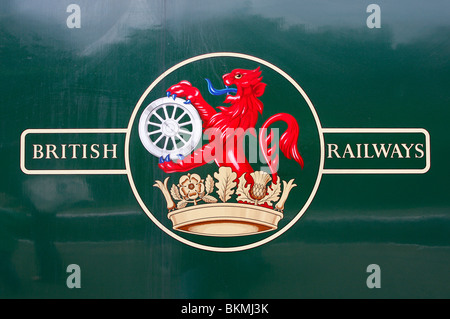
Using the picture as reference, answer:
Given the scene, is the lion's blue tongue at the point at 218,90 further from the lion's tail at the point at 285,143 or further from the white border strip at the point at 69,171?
the white border strip at the point at 69,171

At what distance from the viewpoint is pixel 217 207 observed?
2.13 metres

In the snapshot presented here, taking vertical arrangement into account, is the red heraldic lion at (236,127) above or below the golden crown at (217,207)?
above

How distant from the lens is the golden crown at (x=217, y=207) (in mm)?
2125

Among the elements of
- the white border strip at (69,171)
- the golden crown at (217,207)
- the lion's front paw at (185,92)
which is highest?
the lion's front paw at (185,92)

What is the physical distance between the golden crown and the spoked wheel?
148 millimetres

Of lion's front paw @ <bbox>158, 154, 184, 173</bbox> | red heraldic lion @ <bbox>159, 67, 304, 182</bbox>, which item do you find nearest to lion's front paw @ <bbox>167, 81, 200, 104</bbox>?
red heraldic lion @ <bbox>159, 67, 304, 182</bbox>

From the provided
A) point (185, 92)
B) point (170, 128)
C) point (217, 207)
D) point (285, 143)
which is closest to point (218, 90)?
point (185, 92)

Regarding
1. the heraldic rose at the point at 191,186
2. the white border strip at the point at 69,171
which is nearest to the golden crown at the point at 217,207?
the heraldic rose at the point at 191,186

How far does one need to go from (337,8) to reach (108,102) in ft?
4.08

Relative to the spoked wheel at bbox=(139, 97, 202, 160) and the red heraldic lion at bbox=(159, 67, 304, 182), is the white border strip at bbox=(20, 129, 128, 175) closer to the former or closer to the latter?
the spoked wheel at bbox=(139, 97, 202, 160)

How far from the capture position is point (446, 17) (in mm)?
2162

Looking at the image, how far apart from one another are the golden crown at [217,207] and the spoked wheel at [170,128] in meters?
0.15
